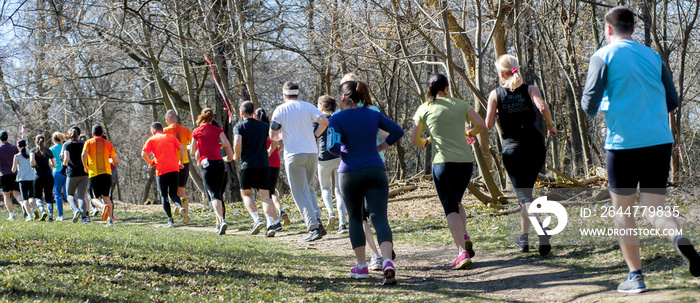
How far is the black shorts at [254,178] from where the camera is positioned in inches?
359

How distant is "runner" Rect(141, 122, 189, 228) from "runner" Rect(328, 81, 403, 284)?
634 cm

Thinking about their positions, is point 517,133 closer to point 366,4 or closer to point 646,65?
point 646,65

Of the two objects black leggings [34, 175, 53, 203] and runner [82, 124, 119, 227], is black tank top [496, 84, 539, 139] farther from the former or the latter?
black leggings [34, 175, 53, 203]

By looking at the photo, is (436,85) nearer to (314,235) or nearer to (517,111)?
(517,111)

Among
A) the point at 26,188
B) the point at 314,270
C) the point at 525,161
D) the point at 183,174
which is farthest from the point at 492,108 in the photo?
Answer: the point at 26,188

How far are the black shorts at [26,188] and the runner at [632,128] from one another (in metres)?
13.9

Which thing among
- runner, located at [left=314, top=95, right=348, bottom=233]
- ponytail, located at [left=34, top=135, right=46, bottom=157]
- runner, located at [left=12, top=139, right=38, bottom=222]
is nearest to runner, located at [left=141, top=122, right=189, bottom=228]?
runner, located at [left=314, top=95, right=348, bottom=233]

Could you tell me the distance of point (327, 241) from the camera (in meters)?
9.02

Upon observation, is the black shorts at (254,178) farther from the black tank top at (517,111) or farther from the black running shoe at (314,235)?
the black tank top at (517,111)

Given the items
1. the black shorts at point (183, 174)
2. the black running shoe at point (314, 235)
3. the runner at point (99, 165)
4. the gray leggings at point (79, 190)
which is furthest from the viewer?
the gray leggings at point (79, 190)

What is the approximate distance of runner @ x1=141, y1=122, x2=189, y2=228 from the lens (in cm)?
1106

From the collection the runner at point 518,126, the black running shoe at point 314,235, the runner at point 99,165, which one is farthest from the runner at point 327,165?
the runner at point 99,165

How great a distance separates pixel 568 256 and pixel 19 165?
13.1m

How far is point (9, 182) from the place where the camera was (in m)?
15.0
